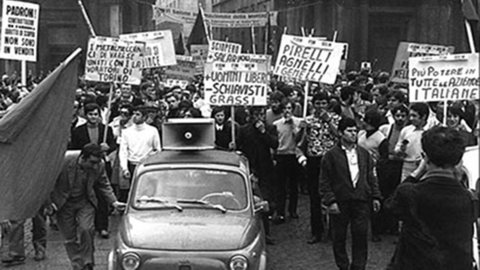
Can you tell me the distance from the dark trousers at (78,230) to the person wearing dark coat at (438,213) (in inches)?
182

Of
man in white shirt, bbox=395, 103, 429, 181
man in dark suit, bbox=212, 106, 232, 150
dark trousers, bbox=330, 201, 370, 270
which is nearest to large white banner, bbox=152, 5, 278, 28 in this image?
man in dark suit, bbox=212, 106, 232, 150

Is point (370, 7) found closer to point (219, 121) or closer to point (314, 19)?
point (314, 19)

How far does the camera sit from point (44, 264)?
36.8 ft

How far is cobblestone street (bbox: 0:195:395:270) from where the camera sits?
440 inches

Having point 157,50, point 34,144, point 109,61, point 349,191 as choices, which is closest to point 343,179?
point 349,191

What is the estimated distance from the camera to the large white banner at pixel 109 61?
14680mm

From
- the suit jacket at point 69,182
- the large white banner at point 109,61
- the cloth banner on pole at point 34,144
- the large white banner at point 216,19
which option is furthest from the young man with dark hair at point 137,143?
the large white banner at point 216,19

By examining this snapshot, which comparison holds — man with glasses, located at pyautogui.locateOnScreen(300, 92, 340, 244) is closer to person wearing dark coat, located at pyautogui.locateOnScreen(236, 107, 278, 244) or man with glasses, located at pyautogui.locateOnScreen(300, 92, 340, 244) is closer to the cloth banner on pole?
person wearing dark coat, located at pyautogui.locateOnScreen(236, 107, 278, 244)

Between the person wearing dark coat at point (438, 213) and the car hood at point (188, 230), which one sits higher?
the person wearing dark coat at point (438, 213)

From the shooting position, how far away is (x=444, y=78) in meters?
11.2

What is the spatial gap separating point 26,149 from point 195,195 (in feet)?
5.89

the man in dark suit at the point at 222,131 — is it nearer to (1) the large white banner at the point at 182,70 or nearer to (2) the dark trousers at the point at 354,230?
(2) the dark trousers at the point at 354,230

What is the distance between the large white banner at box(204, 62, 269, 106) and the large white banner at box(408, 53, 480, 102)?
2.72m

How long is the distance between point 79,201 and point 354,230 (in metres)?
3.08
